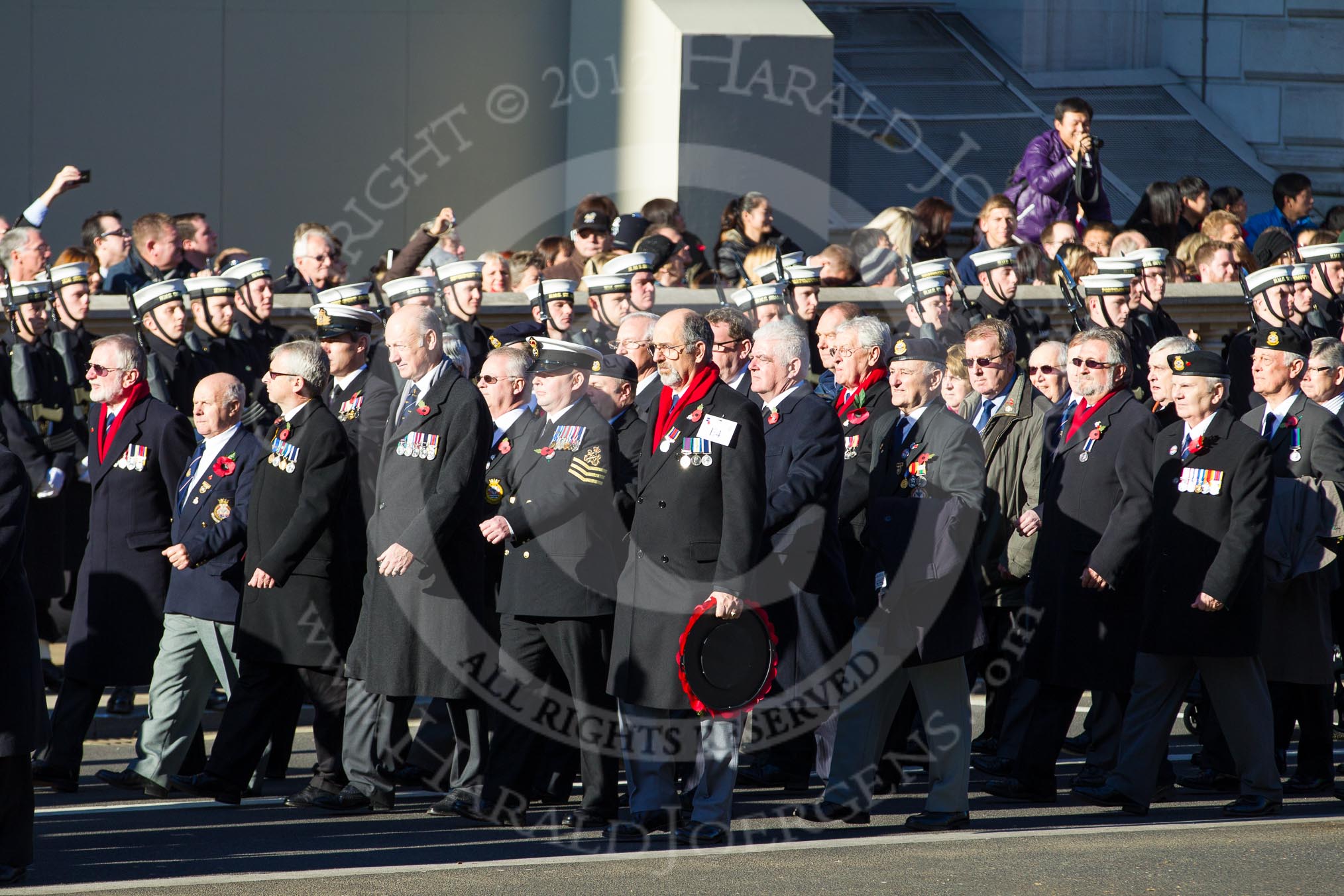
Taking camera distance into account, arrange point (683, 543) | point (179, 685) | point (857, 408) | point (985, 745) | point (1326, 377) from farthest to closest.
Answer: point (985, 745) → point (1326, 377) → point (857, 408) → point (179, 685) → point (683, 543)

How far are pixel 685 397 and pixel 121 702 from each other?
3754 mm

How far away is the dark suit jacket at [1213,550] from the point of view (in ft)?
26.2

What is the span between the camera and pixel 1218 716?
26.8 ft

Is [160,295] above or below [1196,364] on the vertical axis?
above

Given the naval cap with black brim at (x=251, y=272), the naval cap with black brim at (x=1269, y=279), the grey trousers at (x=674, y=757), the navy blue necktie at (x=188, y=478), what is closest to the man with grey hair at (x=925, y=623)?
the grey trousers at (x=674, y=757)

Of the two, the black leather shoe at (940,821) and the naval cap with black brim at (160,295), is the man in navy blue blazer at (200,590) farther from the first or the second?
the black leather shoe at (940,821)

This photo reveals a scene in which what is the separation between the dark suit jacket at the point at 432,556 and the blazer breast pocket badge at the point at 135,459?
122 centimetres

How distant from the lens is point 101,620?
8.52 meters

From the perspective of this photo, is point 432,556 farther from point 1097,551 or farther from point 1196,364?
point 1196,364

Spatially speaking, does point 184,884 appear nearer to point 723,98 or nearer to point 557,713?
point 557,713

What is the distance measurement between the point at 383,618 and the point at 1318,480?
3.92 metres

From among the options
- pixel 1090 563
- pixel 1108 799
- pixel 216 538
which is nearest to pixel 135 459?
pixel 216 538

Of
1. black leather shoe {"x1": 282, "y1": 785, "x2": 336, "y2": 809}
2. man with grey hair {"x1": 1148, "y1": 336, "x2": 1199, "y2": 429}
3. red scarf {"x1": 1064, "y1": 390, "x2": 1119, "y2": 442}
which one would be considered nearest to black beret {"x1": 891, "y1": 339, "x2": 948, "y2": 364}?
red scarf {"x1": 1064, "y1": 390, "x2": 1119, "y2": 442}

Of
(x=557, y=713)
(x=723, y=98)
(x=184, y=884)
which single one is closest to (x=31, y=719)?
(x=184, y=884)
